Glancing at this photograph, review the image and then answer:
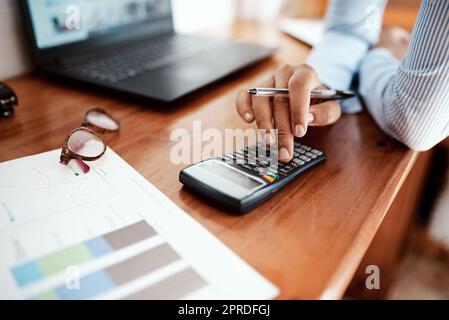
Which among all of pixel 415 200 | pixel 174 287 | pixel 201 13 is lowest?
pixel 415 200

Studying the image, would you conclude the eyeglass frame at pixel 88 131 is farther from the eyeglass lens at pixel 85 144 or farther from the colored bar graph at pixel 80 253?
the colored bar graph at pixel 80 253

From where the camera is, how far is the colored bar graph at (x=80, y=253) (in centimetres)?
30

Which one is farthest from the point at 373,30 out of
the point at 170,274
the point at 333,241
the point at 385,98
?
the point at 170,274

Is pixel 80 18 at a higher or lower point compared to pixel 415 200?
higher

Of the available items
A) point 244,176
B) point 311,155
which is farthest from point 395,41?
point 244,176

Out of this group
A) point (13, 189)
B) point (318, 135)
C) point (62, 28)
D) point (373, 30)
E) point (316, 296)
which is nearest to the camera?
point (316, 296)

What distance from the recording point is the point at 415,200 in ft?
3.90

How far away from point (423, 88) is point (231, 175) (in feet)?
0.90

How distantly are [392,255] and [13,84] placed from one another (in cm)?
106

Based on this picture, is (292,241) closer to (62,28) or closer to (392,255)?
(62,28)

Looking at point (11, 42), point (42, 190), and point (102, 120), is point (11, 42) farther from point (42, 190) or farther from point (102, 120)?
point (42, 190)

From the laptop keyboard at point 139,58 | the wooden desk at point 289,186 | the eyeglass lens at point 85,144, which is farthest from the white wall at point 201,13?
the eyeglass lens at point 85,144

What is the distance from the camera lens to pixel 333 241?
0.35 metres

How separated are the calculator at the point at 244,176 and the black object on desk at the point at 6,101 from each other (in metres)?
0.33
